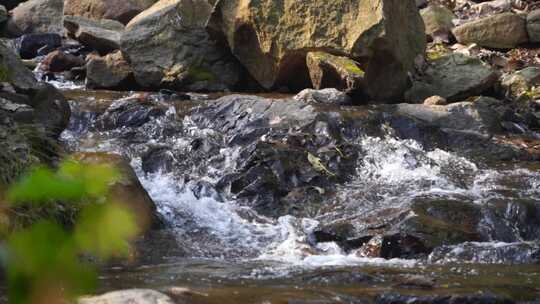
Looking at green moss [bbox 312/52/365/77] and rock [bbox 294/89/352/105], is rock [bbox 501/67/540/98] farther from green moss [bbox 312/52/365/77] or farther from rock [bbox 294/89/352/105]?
rock [bbox 294/89/352/105]

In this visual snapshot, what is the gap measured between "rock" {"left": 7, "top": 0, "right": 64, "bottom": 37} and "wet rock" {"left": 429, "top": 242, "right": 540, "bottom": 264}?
11591 millimetres

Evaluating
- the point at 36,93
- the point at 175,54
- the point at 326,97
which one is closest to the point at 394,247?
the point at 36,93

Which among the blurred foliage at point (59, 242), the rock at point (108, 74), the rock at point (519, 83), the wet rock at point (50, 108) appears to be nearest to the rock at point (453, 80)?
the rock at point (519, 83)

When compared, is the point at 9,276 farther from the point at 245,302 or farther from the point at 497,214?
the point at 497,214

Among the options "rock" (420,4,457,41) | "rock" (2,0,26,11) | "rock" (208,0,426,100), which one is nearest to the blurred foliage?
"rock" (208,0,426,100)

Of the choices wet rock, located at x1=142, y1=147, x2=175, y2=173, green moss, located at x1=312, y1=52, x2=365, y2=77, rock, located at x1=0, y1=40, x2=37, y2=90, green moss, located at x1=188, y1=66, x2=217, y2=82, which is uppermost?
rock, located at x1=0, y1=40, x2=37, y2=90

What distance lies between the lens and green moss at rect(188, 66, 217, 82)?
1099 cm

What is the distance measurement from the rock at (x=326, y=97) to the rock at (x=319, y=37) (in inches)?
26.4

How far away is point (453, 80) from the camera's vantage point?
1085cm

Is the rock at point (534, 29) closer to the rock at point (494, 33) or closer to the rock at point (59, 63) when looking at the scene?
the rock at point (494, 33)

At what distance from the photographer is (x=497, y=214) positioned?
20.6 ft

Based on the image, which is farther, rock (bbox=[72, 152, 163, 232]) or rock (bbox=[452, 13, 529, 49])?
rock (bbox=[452, 13, 529, 49])

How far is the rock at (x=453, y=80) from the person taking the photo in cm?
1062

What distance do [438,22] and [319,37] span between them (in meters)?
5.31
